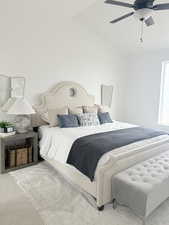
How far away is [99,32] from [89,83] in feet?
4.42

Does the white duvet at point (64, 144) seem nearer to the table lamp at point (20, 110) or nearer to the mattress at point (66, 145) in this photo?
the mattress at point (66, 145)

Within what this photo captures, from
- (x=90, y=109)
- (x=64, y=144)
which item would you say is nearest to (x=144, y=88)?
(x=90, y=109)

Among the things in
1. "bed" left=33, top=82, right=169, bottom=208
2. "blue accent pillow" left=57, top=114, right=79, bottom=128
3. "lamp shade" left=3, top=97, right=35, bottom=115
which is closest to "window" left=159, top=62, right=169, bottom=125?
"bed" left=33, top=82, right=169, bottom=208

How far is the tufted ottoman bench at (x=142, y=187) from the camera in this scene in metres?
1.75

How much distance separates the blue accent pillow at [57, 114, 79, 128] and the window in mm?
2612

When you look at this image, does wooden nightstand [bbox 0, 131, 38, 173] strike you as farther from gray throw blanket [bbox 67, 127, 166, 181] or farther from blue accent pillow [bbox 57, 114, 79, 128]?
gray throw blanket [bbox 67, 127, 166, 181]

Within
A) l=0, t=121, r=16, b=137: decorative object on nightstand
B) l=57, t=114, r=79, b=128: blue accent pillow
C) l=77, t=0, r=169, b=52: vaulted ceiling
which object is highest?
l=77, t=0, r=169, b=52: vaulted ceiling

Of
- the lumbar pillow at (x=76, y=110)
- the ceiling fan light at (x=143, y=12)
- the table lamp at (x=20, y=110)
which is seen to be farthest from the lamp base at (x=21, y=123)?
the ceiling fan light at (x=143, y=12)

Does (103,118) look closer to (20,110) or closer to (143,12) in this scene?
(20,110)

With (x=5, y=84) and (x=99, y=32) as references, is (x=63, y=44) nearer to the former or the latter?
(x=99, y=32)

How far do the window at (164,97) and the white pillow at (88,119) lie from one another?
6.84 feet

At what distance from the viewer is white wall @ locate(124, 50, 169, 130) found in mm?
4754

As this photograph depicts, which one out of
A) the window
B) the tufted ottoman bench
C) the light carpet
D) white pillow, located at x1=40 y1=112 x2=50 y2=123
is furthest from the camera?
the window

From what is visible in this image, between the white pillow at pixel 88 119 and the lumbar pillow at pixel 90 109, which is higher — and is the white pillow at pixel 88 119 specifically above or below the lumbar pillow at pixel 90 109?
below
